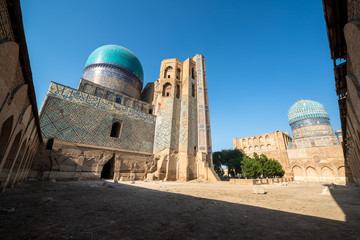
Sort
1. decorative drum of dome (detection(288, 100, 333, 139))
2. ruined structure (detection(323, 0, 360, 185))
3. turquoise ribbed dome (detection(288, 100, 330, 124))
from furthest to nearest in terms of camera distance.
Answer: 1. turquoise ribbed dome (detection(288, 100, 330, 124))
2. decorative drum of dome (detection(288, 100, 333, 139))
3. ruined structure (detection(323, 0, 360, 185))

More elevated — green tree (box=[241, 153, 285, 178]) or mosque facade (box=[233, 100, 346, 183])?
mosque facade (box=[233, 100, 346, 183])

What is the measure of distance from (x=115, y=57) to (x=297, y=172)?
31.7 m

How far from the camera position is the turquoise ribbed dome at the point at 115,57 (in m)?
19.7

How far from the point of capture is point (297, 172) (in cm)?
2552

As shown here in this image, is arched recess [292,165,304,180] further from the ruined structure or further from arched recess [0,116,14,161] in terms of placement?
arched recess [0,116,14,161]

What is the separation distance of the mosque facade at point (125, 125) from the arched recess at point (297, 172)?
61.7 ft

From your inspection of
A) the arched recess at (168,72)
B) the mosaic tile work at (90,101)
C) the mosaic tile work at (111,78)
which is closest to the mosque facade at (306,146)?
the arched recess at (168,72)

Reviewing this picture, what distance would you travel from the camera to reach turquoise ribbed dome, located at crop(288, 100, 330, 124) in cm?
3094

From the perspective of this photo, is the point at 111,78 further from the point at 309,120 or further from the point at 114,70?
the point at 309,120

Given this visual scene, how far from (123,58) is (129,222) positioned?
21354mm

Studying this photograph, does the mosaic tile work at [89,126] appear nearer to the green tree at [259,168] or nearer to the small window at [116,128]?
the small window at [116,128]

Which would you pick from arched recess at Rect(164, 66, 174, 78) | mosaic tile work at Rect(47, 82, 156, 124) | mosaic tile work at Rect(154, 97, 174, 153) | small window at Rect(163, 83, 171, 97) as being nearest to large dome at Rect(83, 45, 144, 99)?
small window at Rect(163, 83, 171, 97)

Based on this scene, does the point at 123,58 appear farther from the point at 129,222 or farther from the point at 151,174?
the point at 129,222

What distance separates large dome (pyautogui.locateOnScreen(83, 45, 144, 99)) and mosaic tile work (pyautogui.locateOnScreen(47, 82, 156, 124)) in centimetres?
484
